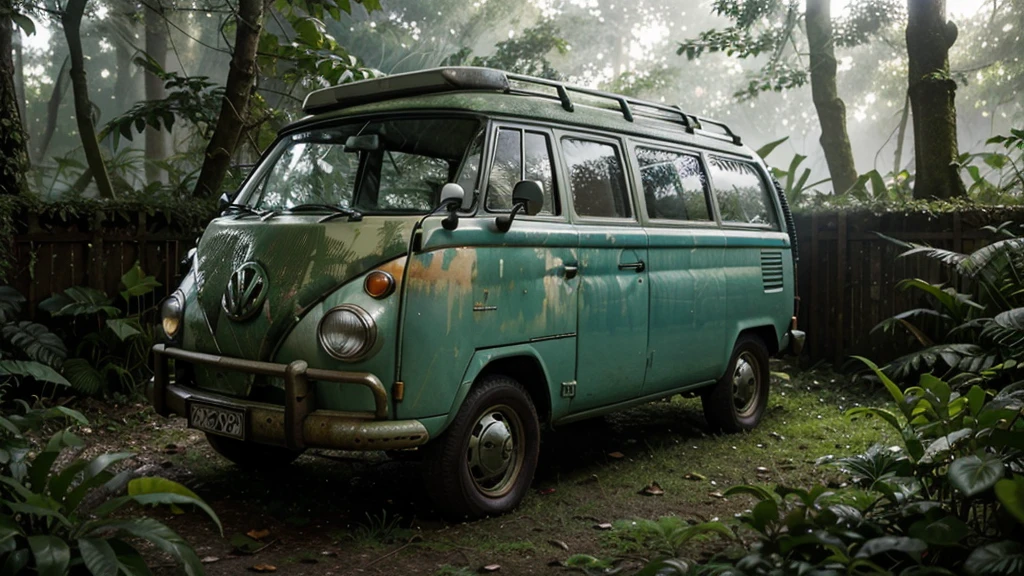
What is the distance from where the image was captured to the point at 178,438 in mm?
6613

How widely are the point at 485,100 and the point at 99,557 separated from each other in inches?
116

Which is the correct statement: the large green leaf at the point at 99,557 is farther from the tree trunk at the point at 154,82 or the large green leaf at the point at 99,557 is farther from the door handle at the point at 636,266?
the tree trunk at the point at 154,82

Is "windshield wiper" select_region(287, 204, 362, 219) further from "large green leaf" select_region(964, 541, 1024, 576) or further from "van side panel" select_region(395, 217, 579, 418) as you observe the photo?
"large green leaf" select_region(964, 541, 1024, 576)

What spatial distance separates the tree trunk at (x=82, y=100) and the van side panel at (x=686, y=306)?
19.8 ft

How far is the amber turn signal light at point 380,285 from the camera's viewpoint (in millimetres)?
4242

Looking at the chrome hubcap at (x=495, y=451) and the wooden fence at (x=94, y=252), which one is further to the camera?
the wooden fence at (x=94, y=252)

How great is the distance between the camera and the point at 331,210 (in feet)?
15.9

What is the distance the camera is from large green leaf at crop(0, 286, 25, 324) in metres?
6.63

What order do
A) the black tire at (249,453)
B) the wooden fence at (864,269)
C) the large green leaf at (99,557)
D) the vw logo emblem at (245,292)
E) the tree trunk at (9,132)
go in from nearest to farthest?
the large green leaf at (99,557) → the vw logo emblem at (245,292) → the black tire at (249,453) → the tree trunk at (9,132) → the wooden fence at (864,269)

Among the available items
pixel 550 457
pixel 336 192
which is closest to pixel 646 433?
pixel 550 457

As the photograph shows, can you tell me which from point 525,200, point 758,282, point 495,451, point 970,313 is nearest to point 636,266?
point 525,200

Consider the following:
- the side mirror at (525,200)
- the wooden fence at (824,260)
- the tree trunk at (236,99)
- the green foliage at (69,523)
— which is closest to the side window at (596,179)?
the side mirror at (525,200)

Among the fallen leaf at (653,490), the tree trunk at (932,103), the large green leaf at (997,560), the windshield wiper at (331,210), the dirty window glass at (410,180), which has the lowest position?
the fallen leaf at (653,490)

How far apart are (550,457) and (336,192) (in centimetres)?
239
